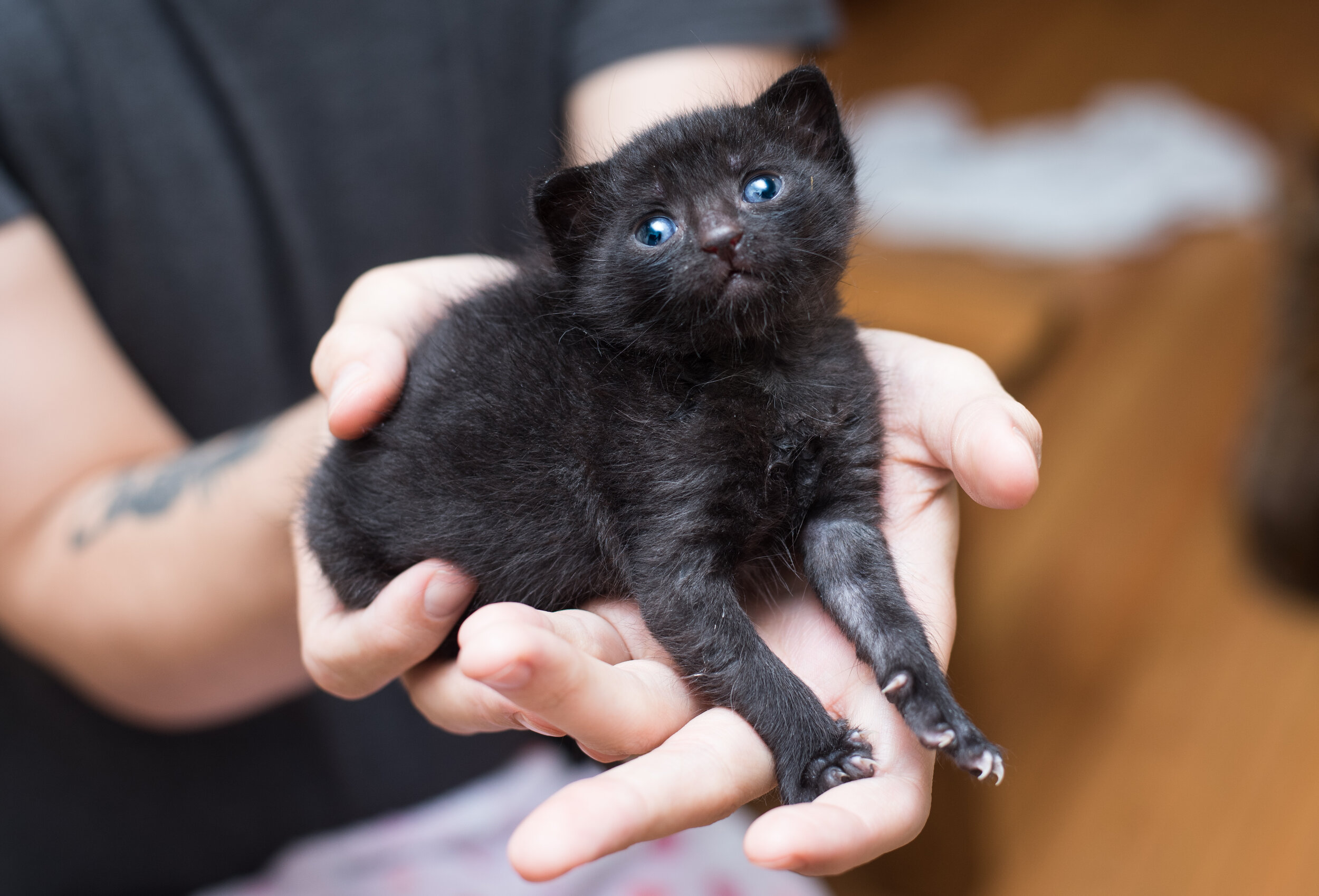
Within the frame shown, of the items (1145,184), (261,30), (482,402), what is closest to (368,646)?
(482,402)

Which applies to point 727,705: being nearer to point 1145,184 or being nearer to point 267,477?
point 267,477

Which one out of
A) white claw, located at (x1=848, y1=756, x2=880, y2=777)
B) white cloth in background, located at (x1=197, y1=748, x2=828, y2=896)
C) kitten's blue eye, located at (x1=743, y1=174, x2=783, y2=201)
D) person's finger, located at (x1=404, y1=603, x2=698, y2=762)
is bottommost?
white cloth in background, located at (x1=197, y1=748, x2=828, y2=896)

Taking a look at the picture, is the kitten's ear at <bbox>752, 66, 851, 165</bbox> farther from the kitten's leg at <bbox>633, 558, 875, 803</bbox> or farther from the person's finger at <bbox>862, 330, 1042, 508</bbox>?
the kitten's leg at <bbox>633, 558, 875, 803</bbox>

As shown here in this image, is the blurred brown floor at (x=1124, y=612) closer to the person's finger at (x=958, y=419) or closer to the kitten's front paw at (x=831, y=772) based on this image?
the person's finger at (x=958, y=419)

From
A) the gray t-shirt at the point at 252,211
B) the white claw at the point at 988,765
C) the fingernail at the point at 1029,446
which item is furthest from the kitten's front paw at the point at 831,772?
the gray t-shirt at the point at 252,211

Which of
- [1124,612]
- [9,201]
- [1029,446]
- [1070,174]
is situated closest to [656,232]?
[1029,446]

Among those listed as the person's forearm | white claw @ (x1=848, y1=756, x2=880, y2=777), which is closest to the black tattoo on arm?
the person's forearm

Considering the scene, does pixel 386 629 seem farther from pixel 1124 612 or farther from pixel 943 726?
pixel 1124 612
